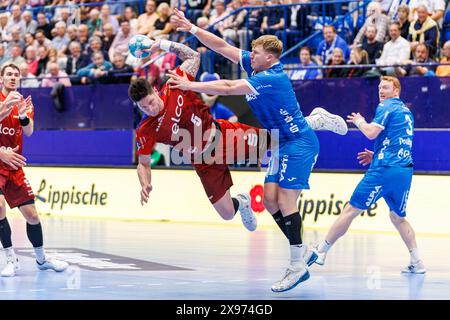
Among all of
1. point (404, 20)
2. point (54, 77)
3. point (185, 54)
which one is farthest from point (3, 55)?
point (185, 54)

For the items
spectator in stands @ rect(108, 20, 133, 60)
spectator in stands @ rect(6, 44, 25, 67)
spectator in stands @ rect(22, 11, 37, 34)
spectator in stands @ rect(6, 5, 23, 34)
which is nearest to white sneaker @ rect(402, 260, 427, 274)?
spectator in stands @ rect(108, 20, 133, 60)

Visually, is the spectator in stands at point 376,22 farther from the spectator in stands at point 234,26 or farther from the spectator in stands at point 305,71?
the spectator in stands at point 234,26

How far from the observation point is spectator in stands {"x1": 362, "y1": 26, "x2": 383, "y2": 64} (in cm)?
1980

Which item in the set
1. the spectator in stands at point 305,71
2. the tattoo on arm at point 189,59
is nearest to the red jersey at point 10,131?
the tattoo on arm at point 189,59

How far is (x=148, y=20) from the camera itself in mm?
24219

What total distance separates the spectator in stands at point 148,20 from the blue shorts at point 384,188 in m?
12.4

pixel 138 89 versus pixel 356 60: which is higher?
pixel 356 60

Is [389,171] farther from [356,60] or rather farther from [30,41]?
[30,41]

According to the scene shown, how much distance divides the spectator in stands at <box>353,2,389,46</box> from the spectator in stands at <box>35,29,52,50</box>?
31.9ft

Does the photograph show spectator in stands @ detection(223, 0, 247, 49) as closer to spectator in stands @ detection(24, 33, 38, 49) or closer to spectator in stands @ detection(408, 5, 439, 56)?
spectator in stands @ detection(408, 5, 439, 56)

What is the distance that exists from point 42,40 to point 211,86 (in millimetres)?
17725

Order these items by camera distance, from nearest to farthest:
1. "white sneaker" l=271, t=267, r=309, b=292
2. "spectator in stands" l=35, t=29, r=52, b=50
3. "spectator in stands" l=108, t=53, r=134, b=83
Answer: "white sneaker" l=271, t=267, r=309, b=292 → "spectator in stands" l=108, t=53, r=134, b=83 → "spectator in stands" l=35, t=29, r=52, b=50

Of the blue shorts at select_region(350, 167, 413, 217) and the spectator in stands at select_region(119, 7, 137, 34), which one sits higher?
the spectator in stands at select_region(119, 7, 137, 34)
